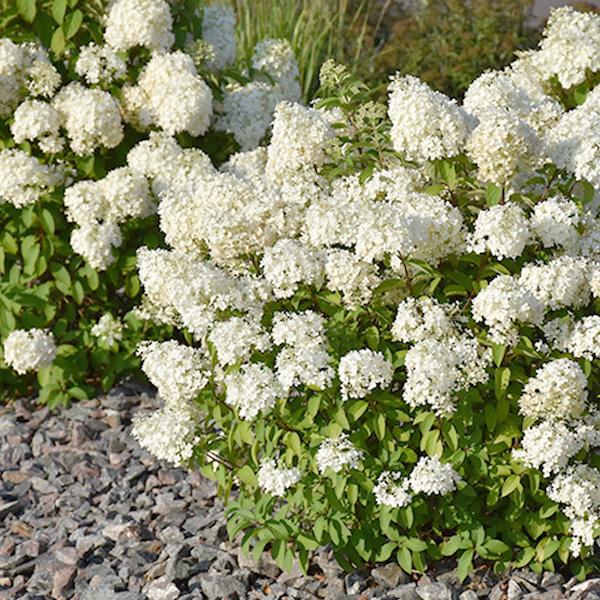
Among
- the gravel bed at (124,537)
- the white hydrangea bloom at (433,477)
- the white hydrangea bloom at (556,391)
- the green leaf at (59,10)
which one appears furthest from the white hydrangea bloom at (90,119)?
the white hydrangea bloom at (556,391)

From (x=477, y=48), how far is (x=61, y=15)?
6179mm

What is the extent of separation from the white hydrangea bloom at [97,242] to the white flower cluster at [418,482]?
2.07 m

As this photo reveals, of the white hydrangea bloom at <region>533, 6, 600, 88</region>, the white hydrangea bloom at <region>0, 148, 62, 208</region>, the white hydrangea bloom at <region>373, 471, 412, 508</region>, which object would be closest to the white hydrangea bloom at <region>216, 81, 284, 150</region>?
the white hydrangea bloom at <region>0, 148, 62, 208</region>

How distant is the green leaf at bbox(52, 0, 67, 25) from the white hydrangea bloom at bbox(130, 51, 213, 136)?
49 centimetres

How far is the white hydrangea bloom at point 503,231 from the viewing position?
3789 mm

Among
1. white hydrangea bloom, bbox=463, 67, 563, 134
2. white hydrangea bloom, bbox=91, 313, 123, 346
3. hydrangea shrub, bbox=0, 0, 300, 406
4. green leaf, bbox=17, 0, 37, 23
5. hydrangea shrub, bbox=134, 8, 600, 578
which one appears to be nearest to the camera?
hydrangea shrub, bbox=134, 8, 600, 578

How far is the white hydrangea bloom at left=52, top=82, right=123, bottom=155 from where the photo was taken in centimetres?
552

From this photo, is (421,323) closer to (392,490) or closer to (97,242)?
(392,490)

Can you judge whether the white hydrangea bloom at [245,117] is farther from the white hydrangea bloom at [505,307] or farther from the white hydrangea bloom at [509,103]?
the white hydrangea bloom at [505,307]

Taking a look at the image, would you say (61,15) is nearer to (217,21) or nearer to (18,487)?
(217,21)

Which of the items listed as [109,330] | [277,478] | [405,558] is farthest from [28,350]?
[405,558]

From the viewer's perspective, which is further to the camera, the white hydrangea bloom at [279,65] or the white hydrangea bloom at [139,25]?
the white hydrangea bloom at [279,65]

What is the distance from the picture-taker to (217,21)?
250 inches

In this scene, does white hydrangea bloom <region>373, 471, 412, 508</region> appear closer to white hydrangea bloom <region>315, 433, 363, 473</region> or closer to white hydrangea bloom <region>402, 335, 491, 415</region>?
white hydrangea bloom <region>315, 433, 363, 473</region>
